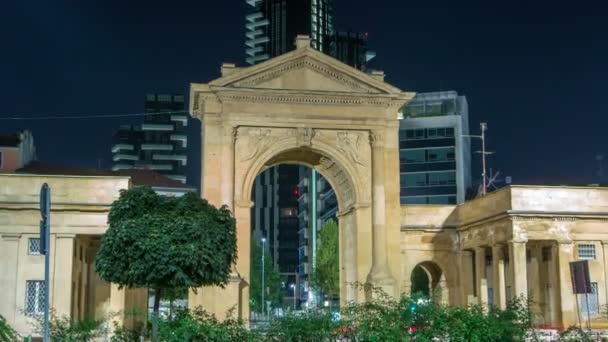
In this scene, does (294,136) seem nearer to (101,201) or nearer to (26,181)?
(101,201)

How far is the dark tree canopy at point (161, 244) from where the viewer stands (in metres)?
28.4

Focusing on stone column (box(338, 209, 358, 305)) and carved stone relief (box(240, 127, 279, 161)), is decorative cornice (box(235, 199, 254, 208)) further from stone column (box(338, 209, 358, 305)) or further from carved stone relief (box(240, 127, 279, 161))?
stone column (box(338, 209, 358, 305))

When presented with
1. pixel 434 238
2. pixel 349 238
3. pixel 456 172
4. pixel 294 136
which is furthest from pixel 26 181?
pixel 456 172

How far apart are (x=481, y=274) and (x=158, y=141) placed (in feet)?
366

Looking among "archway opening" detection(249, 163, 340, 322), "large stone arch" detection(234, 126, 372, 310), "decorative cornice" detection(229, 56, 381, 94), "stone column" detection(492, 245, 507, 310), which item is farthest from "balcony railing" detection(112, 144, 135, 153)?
"stone column" detection(492, 245, 507, 310)

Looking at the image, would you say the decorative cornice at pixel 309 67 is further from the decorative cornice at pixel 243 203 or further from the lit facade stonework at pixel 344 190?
the decorative cornice at pixel 243 203

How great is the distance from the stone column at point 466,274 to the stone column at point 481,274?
1.17 m

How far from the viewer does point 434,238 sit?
50.5 meters

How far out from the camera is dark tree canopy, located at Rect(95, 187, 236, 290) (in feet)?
93.1

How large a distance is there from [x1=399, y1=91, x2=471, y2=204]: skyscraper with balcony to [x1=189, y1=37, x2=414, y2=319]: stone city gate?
196ft

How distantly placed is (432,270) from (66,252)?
24.1 meters

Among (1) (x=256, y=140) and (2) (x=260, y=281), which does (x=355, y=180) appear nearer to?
(1) (x=256, y=140)

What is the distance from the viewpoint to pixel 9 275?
128 ft

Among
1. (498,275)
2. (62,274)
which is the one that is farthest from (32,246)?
(498,275)
